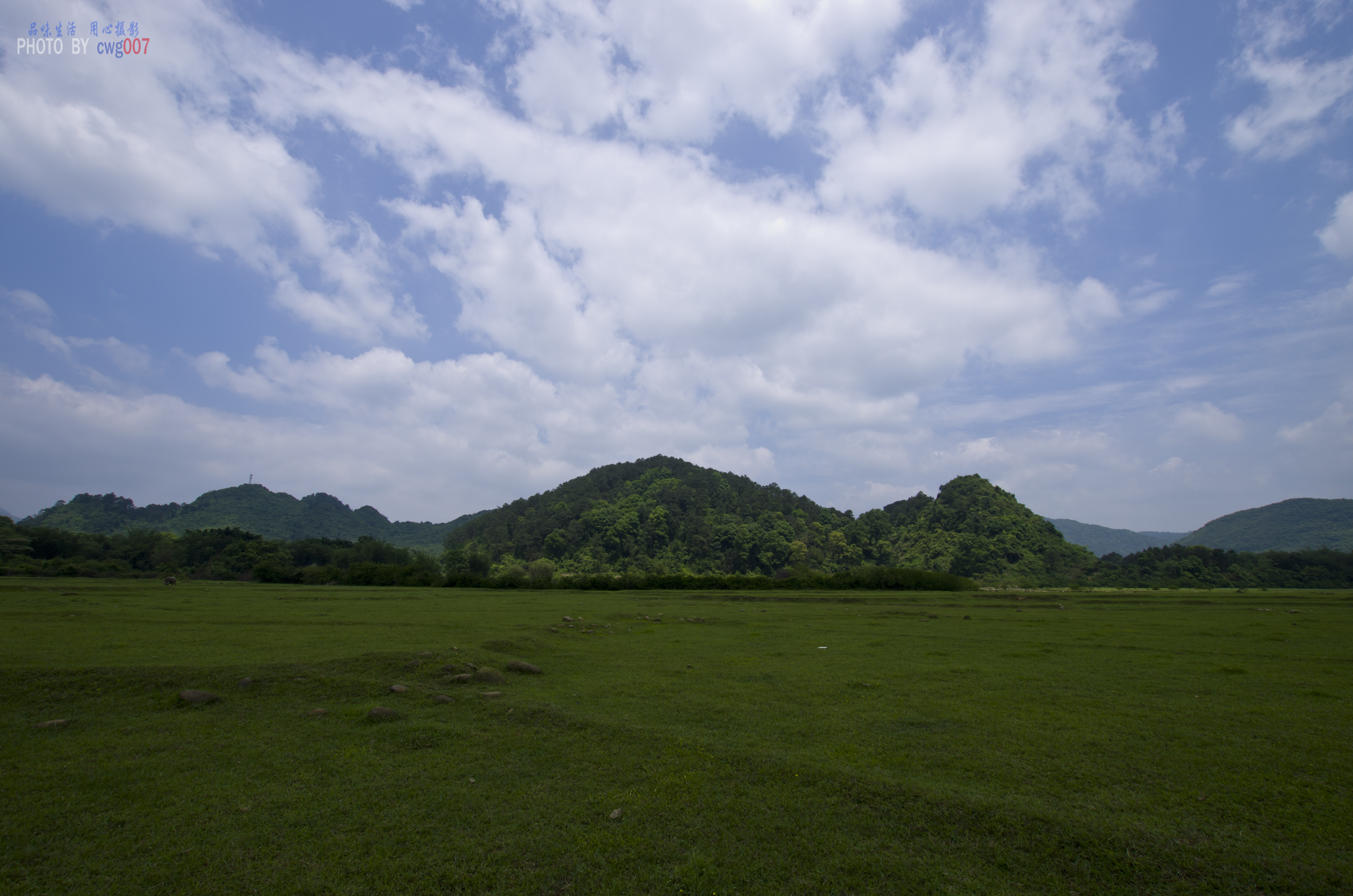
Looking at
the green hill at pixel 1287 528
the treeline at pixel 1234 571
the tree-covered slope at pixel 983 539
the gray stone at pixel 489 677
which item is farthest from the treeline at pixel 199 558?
the green hill at pixel 1287 528

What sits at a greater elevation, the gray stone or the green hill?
the green hill

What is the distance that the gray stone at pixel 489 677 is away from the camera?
11.1 m

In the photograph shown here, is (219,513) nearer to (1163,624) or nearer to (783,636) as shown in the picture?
(783,636)

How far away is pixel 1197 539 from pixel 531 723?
22930 centimetres

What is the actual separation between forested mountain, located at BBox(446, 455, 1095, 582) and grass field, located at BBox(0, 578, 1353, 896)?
70.0 m

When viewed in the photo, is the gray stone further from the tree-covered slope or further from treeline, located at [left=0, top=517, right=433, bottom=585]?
the tree-covered slope

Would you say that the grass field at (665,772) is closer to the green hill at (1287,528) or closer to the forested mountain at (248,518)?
the forested mountain at (248,518)

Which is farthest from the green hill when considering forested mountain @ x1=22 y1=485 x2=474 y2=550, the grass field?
forested mountain @ x1=22 y1=485 x2=474 y2=550

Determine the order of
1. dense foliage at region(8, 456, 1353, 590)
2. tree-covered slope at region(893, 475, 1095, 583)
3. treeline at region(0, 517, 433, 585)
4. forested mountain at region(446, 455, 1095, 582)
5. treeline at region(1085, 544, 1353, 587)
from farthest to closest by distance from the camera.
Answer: forested mountain at region(446, 455, 1095, 582) → tree-covered slope at region(893, 475, 1095, 583) → treeline at region(1085, 544, 1353, 587) → dense foliage at region(8, 456, 1353, 590) → treeline at region(0, 517, 433, 585)

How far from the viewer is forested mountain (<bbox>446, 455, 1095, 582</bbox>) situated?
88.2m

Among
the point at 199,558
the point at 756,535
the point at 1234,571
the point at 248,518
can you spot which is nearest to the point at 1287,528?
the point at 1234,571

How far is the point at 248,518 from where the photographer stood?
13775 cm

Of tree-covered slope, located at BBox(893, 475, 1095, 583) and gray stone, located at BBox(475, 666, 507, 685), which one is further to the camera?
tree-covered slope, located at BBox(893, 475, 1095, 583)

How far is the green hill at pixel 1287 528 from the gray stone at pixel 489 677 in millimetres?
156651
